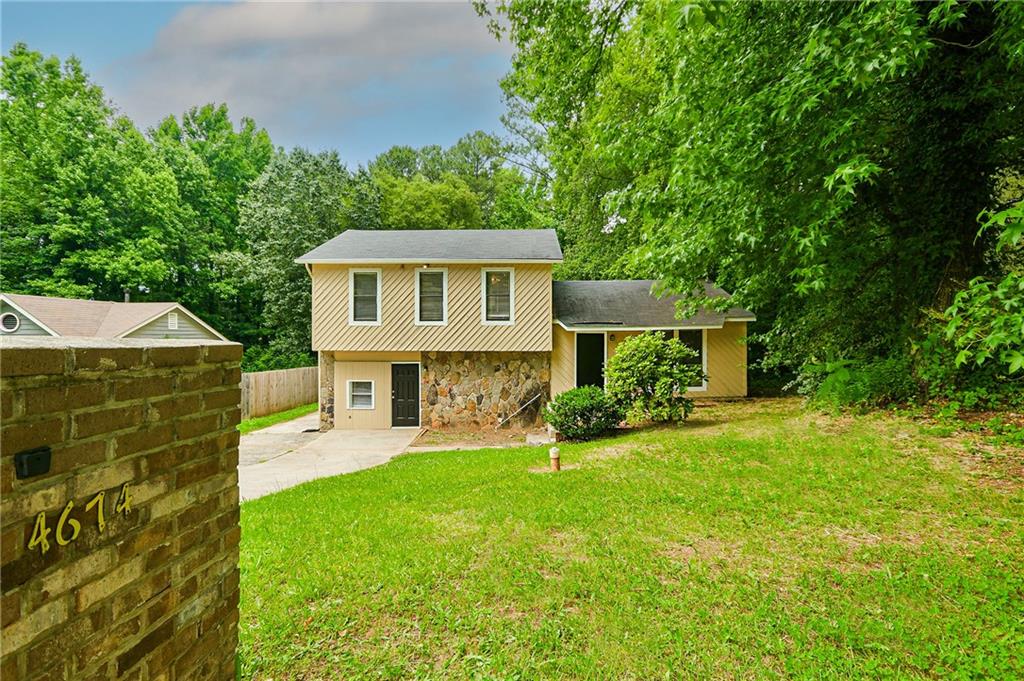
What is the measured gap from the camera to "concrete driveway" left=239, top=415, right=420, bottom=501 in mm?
6984

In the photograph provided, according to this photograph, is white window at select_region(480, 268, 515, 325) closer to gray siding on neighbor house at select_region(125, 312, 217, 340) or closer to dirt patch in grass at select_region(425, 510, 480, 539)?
dirt patch in grass at select_region(425, 510, 480, 539)

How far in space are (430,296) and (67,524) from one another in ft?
33.7

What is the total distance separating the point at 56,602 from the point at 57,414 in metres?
0.47

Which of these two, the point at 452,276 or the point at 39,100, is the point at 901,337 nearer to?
the point at 452,276

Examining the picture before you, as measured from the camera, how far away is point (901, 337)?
699cm

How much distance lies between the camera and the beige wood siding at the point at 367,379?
459 inches

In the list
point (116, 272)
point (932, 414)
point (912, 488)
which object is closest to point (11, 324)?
point (116, 272)

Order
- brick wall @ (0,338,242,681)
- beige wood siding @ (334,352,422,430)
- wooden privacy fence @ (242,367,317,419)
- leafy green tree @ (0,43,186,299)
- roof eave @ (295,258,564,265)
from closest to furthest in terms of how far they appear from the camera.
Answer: brick wall @ (0,338,242,681) → roof eave @ (295,258,564,265) → beige wood siding @ (334,352,422,430) → wooden privacy fence @ (242,367,317,419) → leafy green tree @ (0,43,186,299)

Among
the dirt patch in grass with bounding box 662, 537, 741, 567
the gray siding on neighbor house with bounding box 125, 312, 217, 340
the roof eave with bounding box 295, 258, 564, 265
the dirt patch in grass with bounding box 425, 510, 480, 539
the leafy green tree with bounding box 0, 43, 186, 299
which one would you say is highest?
the leafy green tree with bounding box 0, 43, 186, 299

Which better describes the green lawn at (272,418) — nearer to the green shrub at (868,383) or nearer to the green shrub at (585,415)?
the green shrub at (585,415)

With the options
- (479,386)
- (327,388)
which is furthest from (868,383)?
(327,388)

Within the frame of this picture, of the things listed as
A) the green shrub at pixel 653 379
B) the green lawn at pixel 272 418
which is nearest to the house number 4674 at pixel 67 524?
the green shrub at pixel 653 379

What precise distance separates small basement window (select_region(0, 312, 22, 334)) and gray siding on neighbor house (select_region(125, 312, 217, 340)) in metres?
1.93

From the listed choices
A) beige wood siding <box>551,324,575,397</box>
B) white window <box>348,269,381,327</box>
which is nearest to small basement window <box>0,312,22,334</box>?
white window <box>348,269,381,327</box>
